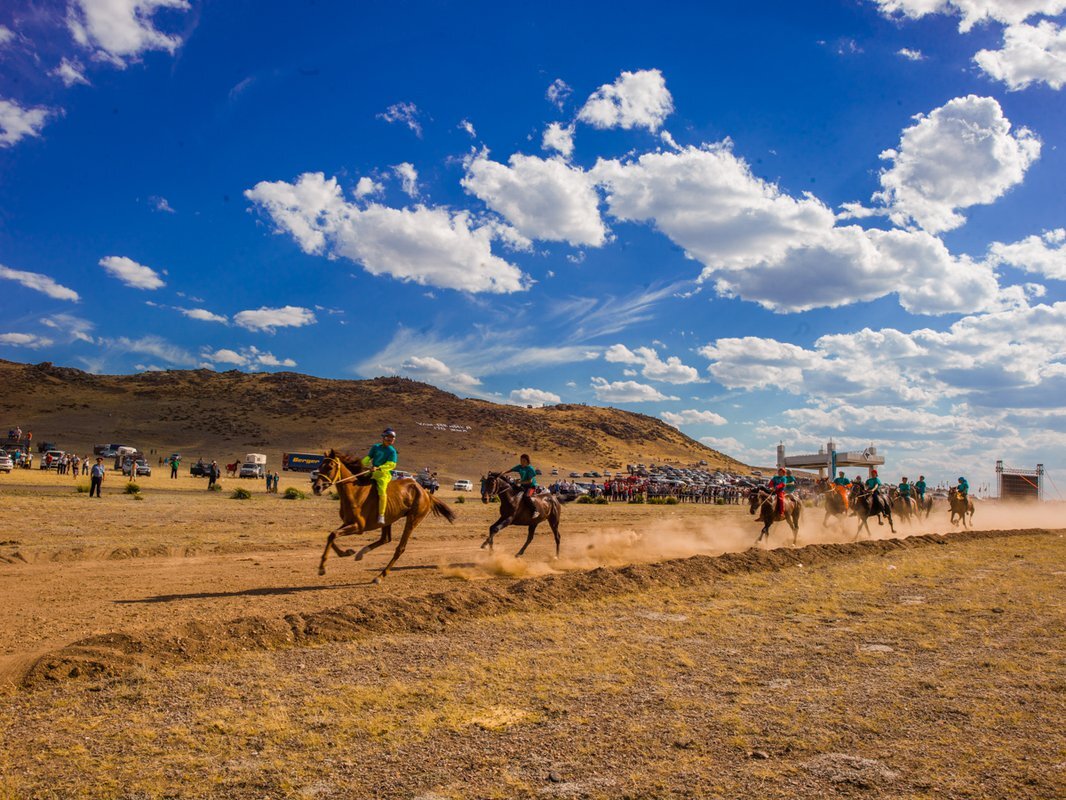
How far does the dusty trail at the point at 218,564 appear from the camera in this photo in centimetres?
943

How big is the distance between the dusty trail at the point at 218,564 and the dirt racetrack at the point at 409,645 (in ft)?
0.27

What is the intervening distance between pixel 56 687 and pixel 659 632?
6.86 meters

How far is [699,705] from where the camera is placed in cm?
644

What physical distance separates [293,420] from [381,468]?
360 feet

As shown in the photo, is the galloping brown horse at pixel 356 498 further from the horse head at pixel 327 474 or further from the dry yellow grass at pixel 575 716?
the dry yellow grass at pixel 575 716

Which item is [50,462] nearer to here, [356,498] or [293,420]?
[293,420]

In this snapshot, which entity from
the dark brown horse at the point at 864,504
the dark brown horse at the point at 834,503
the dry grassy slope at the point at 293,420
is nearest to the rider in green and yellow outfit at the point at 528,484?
the dark brown horse at the point at 834,503

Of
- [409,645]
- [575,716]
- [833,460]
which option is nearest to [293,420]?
[833,460]

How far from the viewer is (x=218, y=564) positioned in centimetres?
1497

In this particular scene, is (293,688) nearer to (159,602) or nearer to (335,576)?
(159,602)

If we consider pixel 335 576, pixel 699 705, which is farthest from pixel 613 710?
pixel 335 576

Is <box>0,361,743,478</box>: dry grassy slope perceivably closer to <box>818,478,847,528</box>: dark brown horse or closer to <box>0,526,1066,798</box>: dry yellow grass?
<box>818,478,847,528</box>: dark brown horse

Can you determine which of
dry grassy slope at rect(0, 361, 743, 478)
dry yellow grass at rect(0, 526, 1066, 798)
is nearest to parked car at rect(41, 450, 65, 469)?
dry grassy slope at rect(0, 361, 743, 478)

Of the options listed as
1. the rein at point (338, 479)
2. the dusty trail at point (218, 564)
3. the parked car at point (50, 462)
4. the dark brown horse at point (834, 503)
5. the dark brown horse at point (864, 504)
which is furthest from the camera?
the parked car at point (50, 462)
